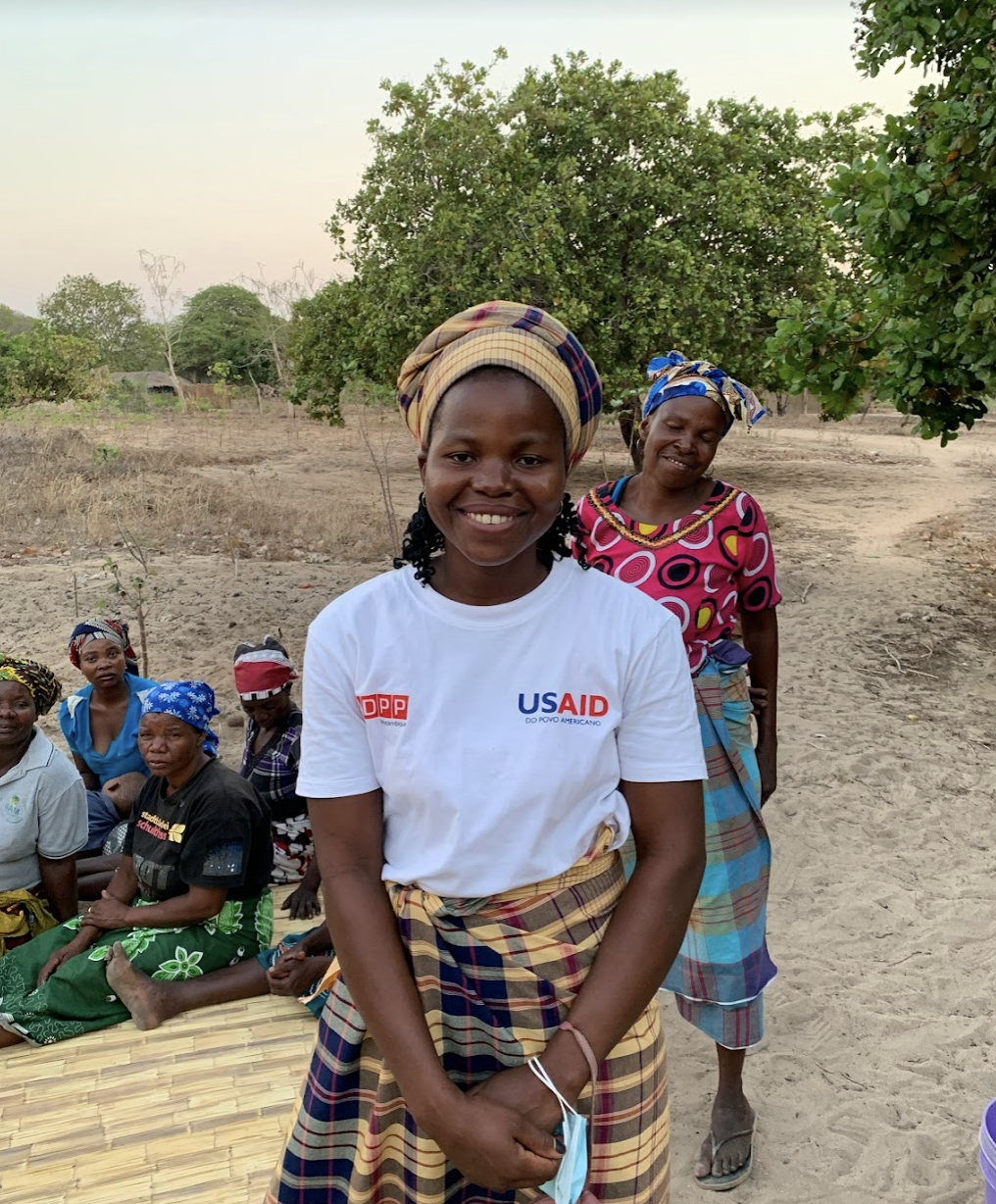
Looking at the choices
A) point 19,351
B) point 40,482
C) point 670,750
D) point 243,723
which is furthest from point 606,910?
point 19,351

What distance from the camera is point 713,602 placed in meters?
2.20

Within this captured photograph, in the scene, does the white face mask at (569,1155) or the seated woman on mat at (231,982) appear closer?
the white face mask at (569,1155)

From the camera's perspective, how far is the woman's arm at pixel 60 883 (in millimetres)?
2938

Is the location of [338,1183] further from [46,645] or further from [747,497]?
[46,645]

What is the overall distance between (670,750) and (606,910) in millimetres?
252

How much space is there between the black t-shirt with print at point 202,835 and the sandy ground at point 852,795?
0.82m

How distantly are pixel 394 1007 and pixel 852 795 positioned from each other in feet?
13.3

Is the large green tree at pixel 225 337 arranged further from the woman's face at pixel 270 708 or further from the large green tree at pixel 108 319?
the woman's face at pixel 270 708

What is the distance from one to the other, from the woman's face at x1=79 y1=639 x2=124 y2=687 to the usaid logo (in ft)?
9.90

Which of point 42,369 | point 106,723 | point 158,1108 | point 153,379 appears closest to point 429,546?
point 158,1108

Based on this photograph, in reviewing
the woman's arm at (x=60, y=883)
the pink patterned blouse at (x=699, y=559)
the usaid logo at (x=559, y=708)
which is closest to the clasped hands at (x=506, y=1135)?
the usaid logo at (x=559, y=708)

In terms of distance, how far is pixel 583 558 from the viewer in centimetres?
136

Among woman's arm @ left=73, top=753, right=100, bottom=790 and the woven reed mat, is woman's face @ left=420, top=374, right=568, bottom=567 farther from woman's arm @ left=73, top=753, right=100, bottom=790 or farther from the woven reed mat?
woman's arm @ left=73, top=753, right=100, bottom=790

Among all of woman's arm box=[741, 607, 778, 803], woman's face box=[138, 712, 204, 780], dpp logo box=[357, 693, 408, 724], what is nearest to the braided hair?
dpp logo box=[357, 693, 408, 724]
